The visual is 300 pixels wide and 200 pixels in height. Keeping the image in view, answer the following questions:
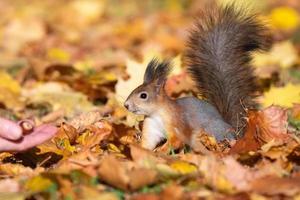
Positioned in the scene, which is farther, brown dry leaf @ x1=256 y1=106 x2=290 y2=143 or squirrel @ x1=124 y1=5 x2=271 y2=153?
squirrel @ x1=124 y1=5 x2=271 y2=153

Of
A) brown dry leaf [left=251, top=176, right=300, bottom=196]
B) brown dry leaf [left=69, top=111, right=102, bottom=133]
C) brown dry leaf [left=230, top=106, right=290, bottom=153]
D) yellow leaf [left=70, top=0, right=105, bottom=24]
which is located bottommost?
brown dry leaf [left=251, top=176, right=300, bottom=196]

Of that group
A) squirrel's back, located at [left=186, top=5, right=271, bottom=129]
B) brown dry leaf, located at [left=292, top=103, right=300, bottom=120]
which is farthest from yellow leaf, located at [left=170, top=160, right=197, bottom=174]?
brown dry leaf, located at [left=292, top=103, right=300, bottom=120]

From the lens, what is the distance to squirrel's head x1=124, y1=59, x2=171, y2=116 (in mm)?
3387

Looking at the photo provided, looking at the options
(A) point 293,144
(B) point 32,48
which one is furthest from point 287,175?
(B) point 32,48

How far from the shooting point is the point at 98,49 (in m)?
7.88

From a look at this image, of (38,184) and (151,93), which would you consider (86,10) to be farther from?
(38,184)

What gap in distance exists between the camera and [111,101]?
4656 millimetres

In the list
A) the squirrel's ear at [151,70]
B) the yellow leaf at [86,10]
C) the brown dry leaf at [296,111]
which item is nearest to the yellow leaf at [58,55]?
the yellow leaf at [86,10]

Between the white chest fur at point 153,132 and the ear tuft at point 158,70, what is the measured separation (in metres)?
0.18

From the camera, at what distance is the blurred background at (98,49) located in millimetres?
4844

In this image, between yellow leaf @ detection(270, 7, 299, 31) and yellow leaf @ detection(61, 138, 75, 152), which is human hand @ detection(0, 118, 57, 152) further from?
yellow leaf @ detection(270, 7, 299, 31)

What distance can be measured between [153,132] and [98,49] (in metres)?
4.65

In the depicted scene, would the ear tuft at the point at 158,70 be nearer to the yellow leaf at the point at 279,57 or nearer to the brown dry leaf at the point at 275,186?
the brown dry leaf at the point at 275,186

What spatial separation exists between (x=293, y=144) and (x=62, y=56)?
4.33m
